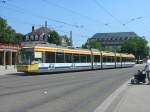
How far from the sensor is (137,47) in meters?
172

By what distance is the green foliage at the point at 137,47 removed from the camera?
170 m

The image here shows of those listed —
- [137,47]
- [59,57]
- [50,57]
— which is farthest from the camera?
[137,47]

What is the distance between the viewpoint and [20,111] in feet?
41.4

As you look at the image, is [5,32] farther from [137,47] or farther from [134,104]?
[134,104]

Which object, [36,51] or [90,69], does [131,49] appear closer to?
[90,69]

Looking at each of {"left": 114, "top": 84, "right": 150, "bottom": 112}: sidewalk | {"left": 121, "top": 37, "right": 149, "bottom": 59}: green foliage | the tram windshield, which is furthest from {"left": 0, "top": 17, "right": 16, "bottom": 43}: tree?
{"left": 114, "top": 84, "right": 150, "bottom": 112}: sidewalk

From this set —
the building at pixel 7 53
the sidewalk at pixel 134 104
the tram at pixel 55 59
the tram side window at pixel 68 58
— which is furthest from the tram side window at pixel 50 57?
the building at pixel 7 53

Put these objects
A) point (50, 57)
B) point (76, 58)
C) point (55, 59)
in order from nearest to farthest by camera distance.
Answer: point (50, 57), point (55, 59), point (76, 58)

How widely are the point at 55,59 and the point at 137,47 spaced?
428ft

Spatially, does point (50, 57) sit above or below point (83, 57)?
below

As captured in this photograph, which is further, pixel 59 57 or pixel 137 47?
pixel 137 47

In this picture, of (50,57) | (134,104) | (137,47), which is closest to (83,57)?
(50,57)

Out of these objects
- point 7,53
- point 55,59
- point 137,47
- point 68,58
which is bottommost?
point 55,59

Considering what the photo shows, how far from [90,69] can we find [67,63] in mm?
11188
